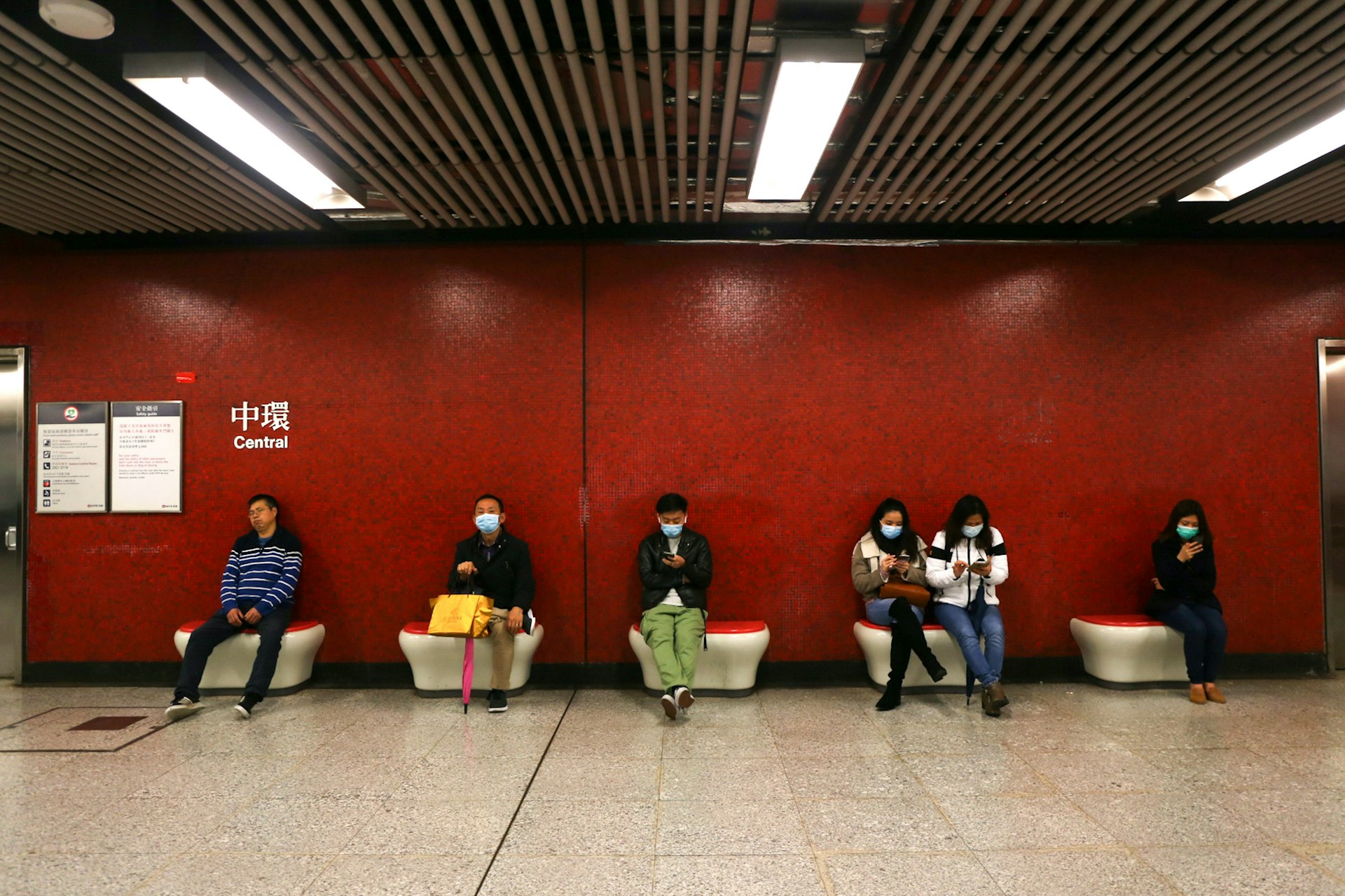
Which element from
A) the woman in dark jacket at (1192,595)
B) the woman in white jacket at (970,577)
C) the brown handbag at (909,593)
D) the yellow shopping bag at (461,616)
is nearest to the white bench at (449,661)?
the yellow shopping bag at (461,616)

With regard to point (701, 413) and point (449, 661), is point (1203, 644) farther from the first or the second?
point (449, 661)

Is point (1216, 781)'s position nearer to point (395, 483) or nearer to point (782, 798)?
point (782, 798)

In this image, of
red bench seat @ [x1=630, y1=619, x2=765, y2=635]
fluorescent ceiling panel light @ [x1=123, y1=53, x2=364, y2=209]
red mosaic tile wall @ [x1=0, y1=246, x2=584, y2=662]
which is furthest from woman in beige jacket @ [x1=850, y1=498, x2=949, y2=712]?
fluorescent ceiling panel light @ [x1=123, y1=53, x2=364, y2=209]

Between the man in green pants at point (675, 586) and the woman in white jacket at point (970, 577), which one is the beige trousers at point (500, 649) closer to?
the man in green pants at point (675, 586)

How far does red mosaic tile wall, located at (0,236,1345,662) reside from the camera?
548 cm

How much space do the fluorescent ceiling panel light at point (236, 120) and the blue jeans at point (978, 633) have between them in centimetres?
454

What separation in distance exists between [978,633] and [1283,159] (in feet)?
10.5

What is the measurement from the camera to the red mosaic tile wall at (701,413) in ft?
18.0

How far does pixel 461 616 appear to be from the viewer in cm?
483

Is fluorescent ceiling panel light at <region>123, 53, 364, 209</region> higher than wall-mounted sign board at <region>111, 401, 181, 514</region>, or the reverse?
fluorescent ceiling panel light at <region>123, 53, 364, 209</region>

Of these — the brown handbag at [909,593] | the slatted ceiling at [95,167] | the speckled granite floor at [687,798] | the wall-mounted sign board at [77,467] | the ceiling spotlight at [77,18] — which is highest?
the ceiling spotlight at [77,18]

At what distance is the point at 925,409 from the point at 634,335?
213cm

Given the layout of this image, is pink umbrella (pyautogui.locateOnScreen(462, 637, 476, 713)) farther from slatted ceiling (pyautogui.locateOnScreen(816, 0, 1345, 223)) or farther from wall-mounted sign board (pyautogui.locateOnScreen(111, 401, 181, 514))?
slatted ceiling (pyautogui.locateOnScreen(816, 0, 1345, 223))

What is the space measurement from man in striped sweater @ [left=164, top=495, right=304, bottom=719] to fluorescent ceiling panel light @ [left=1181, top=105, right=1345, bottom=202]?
6.30 meters
